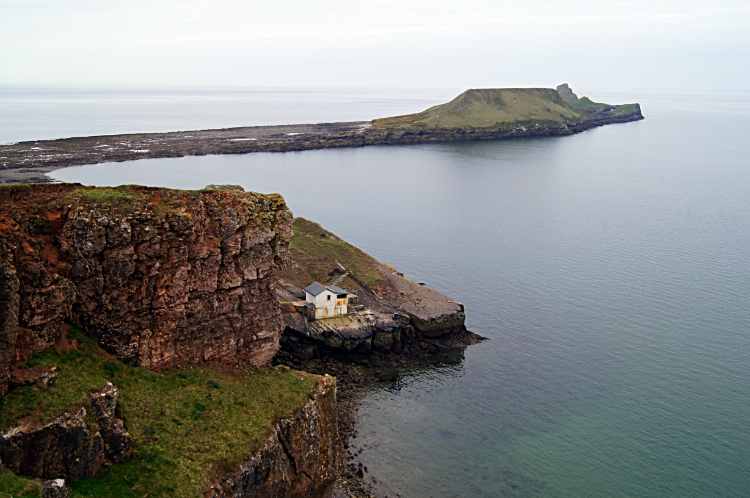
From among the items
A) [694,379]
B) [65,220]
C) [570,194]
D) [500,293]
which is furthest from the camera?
[570,194]

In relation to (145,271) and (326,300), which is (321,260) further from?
(145,271)

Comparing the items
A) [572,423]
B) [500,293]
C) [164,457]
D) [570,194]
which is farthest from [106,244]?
[570,194]

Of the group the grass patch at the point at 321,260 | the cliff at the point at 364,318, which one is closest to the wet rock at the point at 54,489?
the cliff at the point at 364,318

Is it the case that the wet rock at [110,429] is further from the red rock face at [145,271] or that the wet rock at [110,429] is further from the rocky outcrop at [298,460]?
the rocky outcrop at [298,460]

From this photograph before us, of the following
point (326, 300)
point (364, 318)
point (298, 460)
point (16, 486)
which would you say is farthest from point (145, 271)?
point (364, 318)

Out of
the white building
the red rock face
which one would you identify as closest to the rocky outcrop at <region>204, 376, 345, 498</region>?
the red rock face

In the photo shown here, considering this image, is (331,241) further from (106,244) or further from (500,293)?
(106,244)
